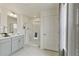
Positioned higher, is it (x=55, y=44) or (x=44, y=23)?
(x=44, y=23)

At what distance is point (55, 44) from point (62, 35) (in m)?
4.47

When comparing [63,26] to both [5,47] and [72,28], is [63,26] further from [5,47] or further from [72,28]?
[5,47]

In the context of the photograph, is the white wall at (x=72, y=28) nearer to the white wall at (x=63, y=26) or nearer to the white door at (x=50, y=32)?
the white wall at (x=63, y=26)

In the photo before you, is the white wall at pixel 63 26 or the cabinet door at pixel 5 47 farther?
the cabinet door at pixel 5 47

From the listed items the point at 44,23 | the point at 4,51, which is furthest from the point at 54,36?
the point at 4,51

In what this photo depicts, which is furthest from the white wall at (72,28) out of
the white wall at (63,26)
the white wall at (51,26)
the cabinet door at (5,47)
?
the white wall at (51,26)

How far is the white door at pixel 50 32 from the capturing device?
17.3 ft

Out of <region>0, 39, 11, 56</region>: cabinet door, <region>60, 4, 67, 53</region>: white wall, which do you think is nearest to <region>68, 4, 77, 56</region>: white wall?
<region>60, 4, 67, 53</region>: white wall

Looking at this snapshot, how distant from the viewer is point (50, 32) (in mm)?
5430

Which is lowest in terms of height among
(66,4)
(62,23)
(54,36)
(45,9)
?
(54,36)

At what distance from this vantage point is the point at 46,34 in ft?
18.1

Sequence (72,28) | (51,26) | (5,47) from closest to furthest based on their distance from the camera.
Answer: (72,28) < (5,47) < (51,26)

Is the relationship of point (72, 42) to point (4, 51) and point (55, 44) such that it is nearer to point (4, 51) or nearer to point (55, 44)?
point (4, 51)

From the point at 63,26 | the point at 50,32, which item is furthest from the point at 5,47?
the point at 63,26
